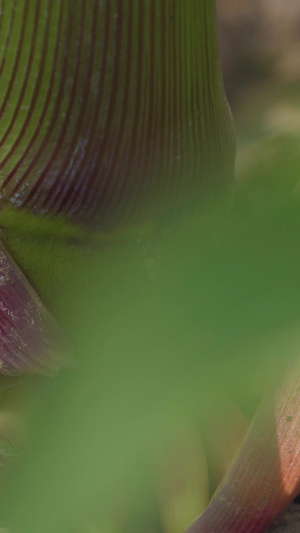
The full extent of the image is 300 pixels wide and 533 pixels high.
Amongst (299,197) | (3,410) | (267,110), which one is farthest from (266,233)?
(267,110)

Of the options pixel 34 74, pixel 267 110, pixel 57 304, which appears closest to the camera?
pixel 34 74

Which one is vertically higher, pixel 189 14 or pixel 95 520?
pixel 189 14

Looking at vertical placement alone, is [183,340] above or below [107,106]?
below

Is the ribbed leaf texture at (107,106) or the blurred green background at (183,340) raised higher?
the ribbed leaf texture at (107,106)

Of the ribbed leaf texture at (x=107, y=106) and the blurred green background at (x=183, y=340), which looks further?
the ribbed leaf texture at (x=107, y=106)

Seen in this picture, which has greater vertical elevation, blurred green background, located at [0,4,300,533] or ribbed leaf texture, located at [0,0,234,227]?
ribbed leaf texture, located at [0,0,234,227]

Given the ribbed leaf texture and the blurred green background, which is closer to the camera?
the blurred green background

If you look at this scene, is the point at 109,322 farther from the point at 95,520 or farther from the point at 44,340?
the point at 95,520

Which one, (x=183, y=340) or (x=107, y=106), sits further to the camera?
(x=107, y=106)

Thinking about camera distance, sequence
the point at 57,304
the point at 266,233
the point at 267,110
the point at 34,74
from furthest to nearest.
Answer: the point at 267,110, the point at 57,304, the point at 34,74, the point at 266,233

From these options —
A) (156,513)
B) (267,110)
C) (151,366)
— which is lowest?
(156,513)

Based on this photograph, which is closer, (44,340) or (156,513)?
(44,340)
